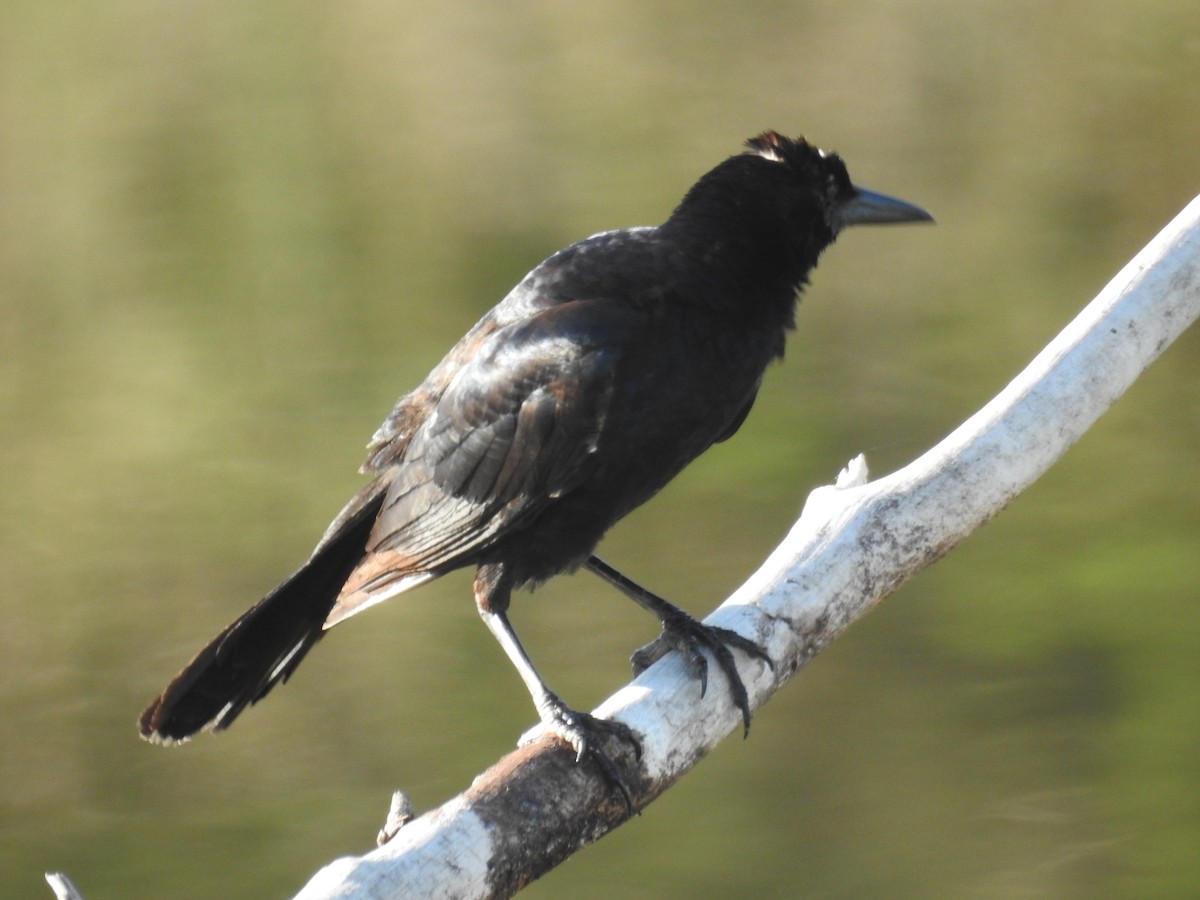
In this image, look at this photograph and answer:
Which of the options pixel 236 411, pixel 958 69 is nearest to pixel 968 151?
pixel 958 69

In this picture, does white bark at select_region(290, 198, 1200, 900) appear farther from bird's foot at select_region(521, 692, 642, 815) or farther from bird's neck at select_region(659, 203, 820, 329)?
bird's neck at select_region(659, 203, 820, 329)

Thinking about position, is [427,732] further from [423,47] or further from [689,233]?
[423,47]

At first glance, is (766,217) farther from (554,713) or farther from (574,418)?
(554,713)

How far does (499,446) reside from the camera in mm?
3354

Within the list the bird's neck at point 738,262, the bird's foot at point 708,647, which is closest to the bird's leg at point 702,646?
the bird's foot at point 708,647

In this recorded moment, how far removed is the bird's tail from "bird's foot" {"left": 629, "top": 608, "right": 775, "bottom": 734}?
688mm

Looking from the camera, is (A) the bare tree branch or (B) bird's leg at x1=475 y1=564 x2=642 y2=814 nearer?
(B) bird's leg at x1=475 y1=564 x2=642 y2=814

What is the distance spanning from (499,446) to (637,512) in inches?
116

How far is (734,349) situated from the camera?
3273 millimetres

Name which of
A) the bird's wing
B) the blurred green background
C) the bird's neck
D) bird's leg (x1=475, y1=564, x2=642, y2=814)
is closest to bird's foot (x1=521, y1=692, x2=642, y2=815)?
bird's leg (x1=475, y1=564, x2=642, y2=814)

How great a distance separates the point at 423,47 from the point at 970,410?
A: 306 cm

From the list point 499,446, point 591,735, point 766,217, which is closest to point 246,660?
point 499,446

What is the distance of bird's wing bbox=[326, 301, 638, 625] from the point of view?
10.6 ft

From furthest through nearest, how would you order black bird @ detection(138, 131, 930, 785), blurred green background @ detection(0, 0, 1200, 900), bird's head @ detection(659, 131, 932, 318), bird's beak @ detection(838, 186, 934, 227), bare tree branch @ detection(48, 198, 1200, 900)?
blurred green background @ detection(0, 0, 1200, 900) → bird's beak @ detection(838, 186, 934, 227) → bird's head @ detection(659, 131, 932, 318) → black bird @ detection(138, 131, 930, 785) → bare tree branch @ detection(48, 198, 1200, 900)
